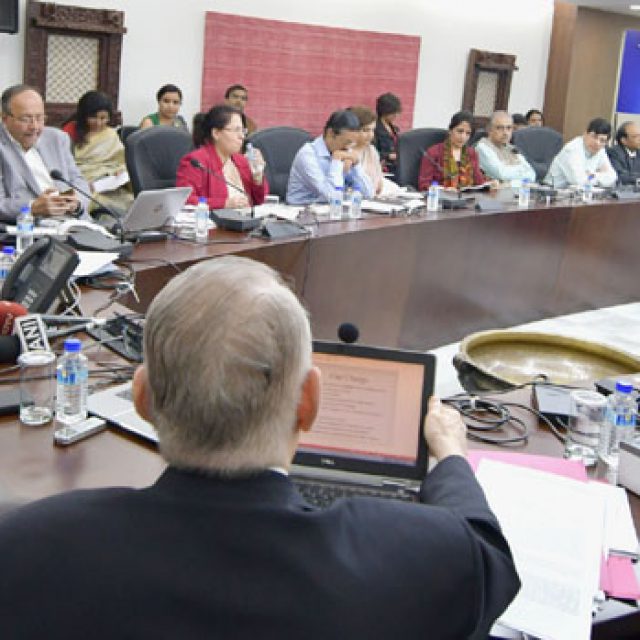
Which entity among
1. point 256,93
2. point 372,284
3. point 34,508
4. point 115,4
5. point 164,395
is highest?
point 115,4

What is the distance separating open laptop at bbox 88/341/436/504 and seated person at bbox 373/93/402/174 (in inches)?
206

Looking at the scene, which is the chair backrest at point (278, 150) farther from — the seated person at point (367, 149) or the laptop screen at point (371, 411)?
the laptop screen at point (371, 411)

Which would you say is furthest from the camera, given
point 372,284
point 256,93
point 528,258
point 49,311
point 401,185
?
point 256,93

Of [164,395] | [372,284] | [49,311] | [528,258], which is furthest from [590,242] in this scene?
[164,395]

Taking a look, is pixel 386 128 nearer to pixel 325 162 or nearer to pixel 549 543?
pixel 325 162

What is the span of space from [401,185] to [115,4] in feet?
→ 6.72

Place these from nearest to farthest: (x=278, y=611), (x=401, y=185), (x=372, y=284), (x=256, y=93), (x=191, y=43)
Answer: (x=278, y=611) → (x=372, y=284) → (x=401, y=185) → (x=191, y=43) → (x=256, y=93)

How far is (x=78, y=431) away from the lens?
150 cm

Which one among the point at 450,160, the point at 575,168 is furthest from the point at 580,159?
the point at 450,160

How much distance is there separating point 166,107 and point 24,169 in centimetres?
215

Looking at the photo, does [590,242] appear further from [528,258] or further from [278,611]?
[278,611]

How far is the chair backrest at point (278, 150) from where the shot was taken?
4.44 meters

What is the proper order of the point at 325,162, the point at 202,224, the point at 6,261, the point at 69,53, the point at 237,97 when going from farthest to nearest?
the point at 237,97 < the point at 69,53 < the point at 325,162 < the point at 202,224 < the point at 6,261

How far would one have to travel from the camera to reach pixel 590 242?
4.91 meters
